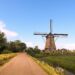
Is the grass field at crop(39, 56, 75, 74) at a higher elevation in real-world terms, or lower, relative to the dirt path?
higher

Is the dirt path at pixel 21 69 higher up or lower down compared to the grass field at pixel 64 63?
lower down

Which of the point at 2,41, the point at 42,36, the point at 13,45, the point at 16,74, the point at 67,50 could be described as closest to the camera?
the point at 16,74

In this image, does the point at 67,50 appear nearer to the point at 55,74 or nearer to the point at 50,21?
the point at 50,21

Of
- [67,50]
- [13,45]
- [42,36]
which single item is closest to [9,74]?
[42,36]

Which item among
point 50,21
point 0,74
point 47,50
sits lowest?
point 0,74

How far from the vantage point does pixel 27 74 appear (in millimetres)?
24156

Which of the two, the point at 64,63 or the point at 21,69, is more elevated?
the point at 64,63

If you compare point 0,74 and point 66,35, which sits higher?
point 66,35

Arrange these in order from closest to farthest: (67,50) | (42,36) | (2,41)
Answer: (42,36)
(2,41)
(67,50)

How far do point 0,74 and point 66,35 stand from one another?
85449mm

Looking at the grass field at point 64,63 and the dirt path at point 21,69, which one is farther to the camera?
the grass field at point 64,63

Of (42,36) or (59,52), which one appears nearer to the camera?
(42,36)

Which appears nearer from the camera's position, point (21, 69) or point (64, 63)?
point (21, 69)

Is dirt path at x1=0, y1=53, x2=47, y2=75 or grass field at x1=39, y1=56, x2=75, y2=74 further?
grass field at x1=39, y1=56, x2=75, y2=74
